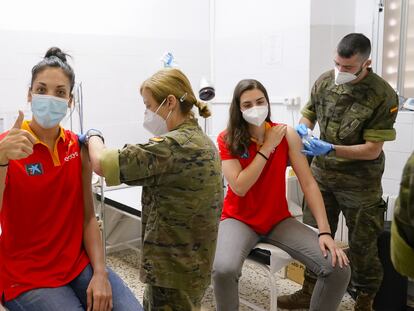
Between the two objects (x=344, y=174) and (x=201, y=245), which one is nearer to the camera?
(x=201, y=245)

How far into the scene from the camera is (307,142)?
2.08 meters

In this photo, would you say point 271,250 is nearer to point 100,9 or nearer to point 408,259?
point 408,259

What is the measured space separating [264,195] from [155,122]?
0.78m

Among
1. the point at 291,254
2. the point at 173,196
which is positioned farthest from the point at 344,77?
the point at 173,196

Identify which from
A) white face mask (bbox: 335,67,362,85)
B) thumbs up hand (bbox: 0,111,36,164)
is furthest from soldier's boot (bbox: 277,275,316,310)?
thumbs up hand (bbox: 0,111,36,164)

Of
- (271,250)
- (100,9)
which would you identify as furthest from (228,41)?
(271,250)

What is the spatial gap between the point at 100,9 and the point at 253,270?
7.22ft

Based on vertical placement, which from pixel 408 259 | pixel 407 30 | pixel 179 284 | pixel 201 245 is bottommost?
pixel 179 284

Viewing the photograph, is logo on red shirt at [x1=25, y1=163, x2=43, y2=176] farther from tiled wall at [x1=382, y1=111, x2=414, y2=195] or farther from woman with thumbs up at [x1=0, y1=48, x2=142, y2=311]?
tiled wall at [x1=382, y1=111, x2=414, y2=195]

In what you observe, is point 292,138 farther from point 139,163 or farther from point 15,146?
point 15,146

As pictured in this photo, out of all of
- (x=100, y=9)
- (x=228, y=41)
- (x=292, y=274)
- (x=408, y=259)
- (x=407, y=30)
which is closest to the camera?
(x=408, y=259)

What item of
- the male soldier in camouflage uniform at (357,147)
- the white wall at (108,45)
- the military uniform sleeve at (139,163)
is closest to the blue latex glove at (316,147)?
the male soldier in camouflage uniform at (357,147)

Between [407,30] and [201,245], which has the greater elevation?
[407,30]

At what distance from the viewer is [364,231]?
2.18 meters
